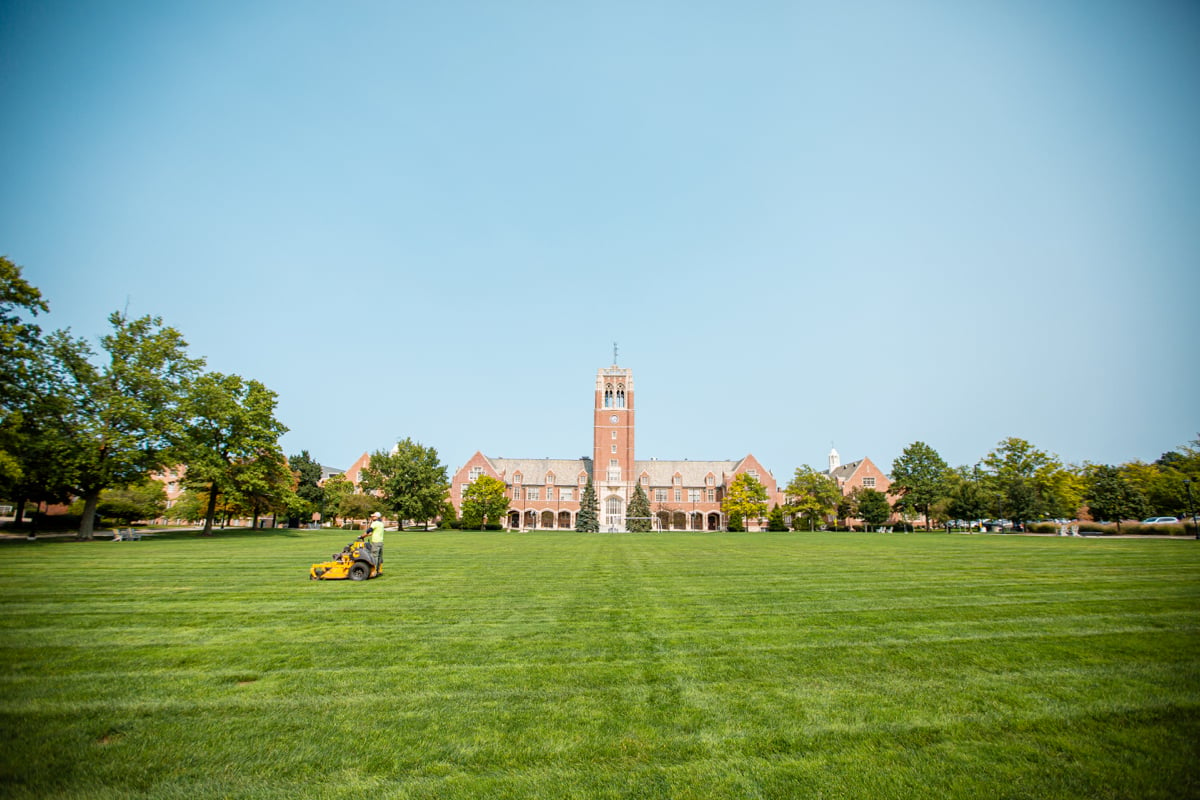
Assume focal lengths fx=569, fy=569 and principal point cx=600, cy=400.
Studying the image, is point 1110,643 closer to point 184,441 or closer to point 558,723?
point 558,723

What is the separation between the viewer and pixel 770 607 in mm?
11672

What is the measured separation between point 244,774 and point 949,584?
50.8 feet

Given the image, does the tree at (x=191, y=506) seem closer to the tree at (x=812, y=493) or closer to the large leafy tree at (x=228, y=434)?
→ the large leafy tree at (x=228, y=434)

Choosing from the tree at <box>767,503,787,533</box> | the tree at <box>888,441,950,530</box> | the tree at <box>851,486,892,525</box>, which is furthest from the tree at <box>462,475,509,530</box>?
the tree at <box>888,441,950,530</box>

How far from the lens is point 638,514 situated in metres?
77.2

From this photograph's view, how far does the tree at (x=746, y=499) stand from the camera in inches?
2781

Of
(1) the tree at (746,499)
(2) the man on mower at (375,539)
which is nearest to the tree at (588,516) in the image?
(1) the tree at (746,499)

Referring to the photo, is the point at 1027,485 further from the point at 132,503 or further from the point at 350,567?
the point at 132,503

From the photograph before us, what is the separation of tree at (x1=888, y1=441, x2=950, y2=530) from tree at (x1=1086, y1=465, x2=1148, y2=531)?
14.1 meters

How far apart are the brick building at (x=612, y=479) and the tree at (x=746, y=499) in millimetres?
8970

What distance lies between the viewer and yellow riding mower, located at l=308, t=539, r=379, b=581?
50.7ft

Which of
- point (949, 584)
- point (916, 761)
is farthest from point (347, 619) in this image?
point (949, 584)

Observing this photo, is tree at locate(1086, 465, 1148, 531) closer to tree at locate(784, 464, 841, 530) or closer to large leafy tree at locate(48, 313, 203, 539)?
tree at locate(784, 464, 841, 530)

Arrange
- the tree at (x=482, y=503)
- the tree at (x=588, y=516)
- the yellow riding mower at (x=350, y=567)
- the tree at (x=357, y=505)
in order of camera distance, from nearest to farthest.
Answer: the yellow riding mower at (x=350, y=567)
the tree at (x=357, y=505)
the tree at (x=482, y=503)
the tree at (x=588, y=516)
